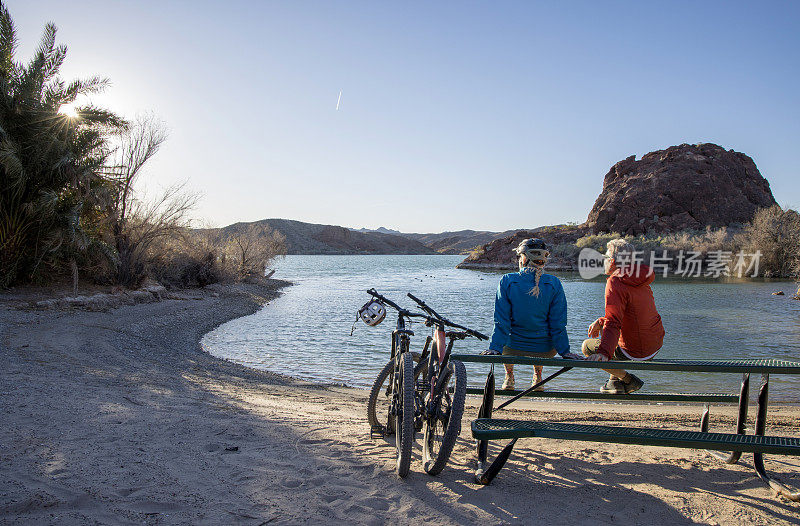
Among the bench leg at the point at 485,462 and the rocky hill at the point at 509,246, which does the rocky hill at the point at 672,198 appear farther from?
the bench leg at the point at 485,462

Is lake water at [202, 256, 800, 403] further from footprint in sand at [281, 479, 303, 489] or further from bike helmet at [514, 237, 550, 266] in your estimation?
footprint in sand at [281, 479, 303, 489]

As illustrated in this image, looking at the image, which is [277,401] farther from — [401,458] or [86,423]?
[401,458]

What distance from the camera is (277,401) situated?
7.56 m

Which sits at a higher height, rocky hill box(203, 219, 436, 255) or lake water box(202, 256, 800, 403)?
rocky hill box(203, 219, 436, 255)

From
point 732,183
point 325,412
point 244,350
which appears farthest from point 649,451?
point 732,183

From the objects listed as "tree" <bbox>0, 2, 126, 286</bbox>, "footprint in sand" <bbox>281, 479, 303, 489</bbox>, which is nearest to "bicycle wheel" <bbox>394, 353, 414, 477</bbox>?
"footprint in sand" <bbox>281, 479, 303, 489</bbox>

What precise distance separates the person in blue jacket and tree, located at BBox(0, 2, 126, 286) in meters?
16.3

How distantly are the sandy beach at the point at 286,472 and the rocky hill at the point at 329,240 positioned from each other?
477 feet

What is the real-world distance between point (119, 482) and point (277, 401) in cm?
405

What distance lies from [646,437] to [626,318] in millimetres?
1654

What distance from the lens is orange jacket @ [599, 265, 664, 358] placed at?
183 inches

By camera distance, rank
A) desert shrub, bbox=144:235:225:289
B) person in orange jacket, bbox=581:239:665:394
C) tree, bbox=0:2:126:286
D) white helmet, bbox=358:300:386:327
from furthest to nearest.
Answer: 1. desert shrub, bbox=144:235:225:289
2. tree, bbox=0:2:126:286
3. person in orange jacket, bbox=581:239:665:394
4. white helmet, bbox=358:300:386:327

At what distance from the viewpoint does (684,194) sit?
7781 cm

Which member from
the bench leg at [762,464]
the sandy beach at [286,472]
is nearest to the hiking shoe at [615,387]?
the sandy beach at [286,472]
